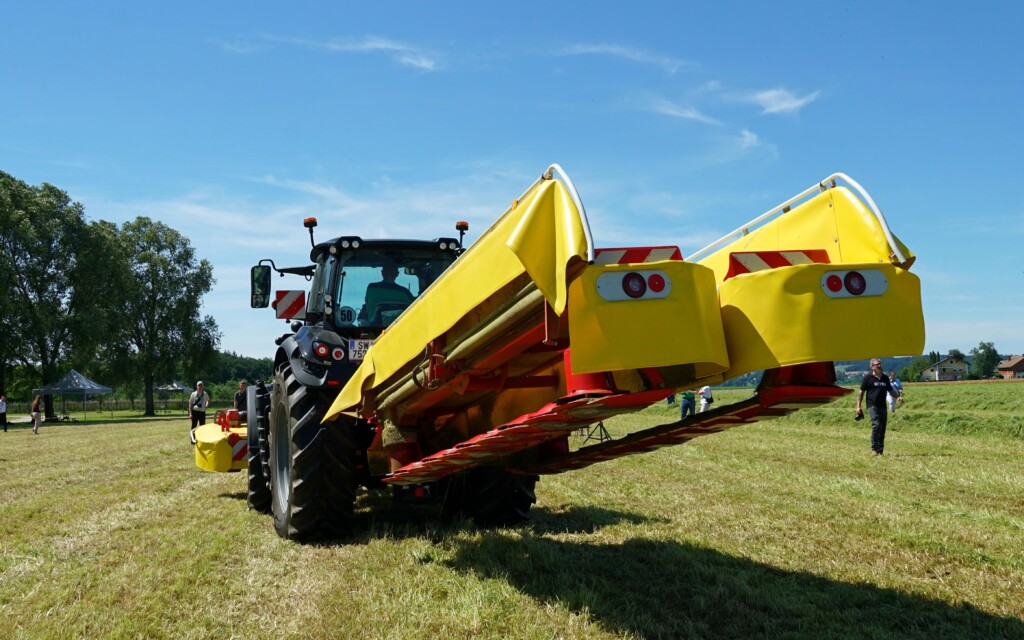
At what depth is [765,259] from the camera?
3.08 meters

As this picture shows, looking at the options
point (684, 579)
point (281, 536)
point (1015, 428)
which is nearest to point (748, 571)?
point (684, 579)

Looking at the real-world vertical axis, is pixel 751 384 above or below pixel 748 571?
above

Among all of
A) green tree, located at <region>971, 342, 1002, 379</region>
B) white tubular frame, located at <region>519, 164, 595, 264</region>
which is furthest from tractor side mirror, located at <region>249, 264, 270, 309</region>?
green tree, located at <region>971, 342, 1002, 379</region>

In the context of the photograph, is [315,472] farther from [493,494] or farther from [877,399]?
[877,399]

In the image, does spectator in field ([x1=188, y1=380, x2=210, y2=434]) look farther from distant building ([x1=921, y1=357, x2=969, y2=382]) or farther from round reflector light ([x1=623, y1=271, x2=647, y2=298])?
distant building ([x1=921, y1=357, x2=969, y2=382])

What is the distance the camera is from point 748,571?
4.41m

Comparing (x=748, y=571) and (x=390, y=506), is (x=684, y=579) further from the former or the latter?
(x=390, y=506)

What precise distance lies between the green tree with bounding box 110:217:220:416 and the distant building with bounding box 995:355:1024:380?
9568 cm

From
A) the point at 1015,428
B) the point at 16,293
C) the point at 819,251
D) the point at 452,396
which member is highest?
the point at 16,293

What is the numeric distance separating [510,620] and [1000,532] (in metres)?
3.87

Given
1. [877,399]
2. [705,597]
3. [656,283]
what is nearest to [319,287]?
[705,597]

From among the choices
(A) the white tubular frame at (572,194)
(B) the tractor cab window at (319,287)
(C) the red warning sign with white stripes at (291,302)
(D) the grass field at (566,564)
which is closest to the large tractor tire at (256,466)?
(D) the grass field at (566,564)

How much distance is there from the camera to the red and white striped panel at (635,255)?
2.94 metres

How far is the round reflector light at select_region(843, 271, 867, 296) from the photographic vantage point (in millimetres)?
2885
